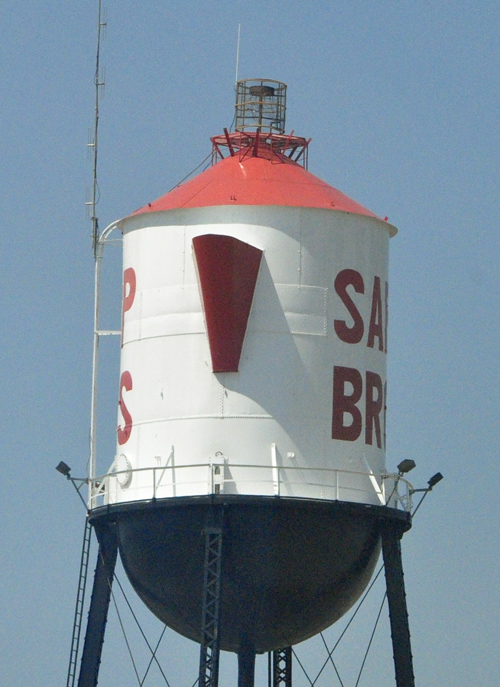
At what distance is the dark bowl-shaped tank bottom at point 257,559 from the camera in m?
54.2

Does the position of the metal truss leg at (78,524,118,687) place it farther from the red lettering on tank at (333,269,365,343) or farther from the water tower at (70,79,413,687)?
the red lettering on tank at (333,269,365,343)

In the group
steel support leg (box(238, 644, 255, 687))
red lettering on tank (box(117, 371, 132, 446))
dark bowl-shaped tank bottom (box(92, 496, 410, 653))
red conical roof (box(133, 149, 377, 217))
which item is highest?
red conical roof (box(133, 149, 377, 217))

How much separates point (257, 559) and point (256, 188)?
844cm

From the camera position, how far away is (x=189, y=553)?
5456cm

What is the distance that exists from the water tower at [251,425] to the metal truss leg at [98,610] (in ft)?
0.12

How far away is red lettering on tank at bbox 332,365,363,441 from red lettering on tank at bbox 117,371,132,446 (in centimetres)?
468

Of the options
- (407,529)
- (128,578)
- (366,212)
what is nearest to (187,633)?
(128,578)

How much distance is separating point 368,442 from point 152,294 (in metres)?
5.87

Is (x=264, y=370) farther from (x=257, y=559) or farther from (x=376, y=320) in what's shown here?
(x=257, y=559)

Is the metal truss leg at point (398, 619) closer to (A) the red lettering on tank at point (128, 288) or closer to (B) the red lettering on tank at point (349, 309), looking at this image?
(B) the red lettering on tank at point (349, 309)

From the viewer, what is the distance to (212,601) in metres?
53.8

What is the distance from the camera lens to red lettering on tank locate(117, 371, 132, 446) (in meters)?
56.5

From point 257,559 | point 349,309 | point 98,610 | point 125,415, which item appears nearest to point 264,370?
point 349,309

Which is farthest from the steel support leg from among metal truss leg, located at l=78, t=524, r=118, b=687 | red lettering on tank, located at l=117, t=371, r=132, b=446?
red lettering on tank, located at l=117, t=371, r=132, b=446
